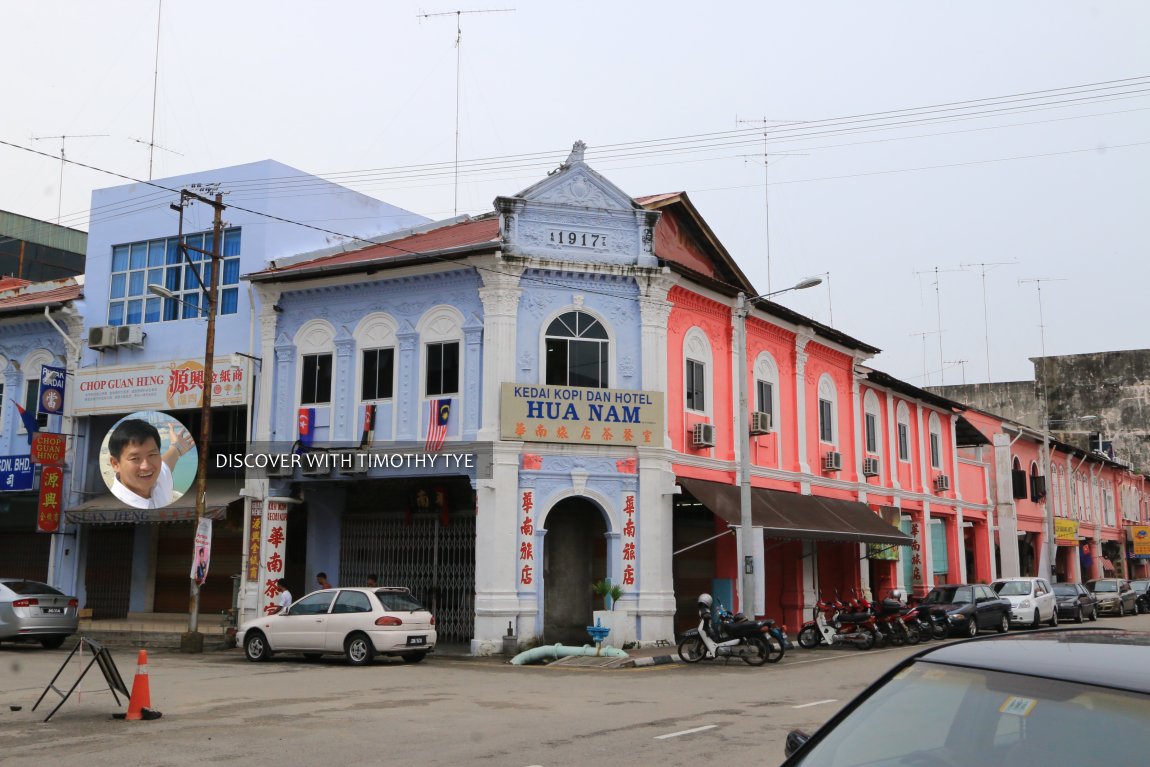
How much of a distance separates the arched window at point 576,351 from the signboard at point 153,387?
783 cm

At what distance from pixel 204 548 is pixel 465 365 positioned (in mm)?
6813

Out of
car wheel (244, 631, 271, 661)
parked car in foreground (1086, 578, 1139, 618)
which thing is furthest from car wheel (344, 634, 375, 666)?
parked car in foreground (1086, 578, 1139, 618)

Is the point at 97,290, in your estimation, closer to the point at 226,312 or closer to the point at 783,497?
the point at 226,312

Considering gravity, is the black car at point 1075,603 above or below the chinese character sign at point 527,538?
below

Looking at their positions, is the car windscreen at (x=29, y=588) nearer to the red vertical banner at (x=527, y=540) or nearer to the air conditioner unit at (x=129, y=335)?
the air conditioner unit at (x=129, y=335)

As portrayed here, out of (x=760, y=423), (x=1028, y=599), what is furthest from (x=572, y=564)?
(x=1028, y=599)

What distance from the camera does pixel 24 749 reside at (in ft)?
33.0

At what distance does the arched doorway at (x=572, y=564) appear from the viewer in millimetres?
23016

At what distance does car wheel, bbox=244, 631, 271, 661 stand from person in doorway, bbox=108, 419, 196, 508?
721 centimetres

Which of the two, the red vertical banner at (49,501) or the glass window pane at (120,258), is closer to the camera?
the red vertical banner at (49,501)

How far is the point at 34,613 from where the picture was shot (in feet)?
74.9

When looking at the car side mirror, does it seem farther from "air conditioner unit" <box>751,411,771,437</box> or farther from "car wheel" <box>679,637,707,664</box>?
"air conditioner unit" <box>751,411,771,437</box>

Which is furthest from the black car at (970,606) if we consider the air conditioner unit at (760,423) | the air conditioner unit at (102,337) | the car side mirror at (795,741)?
the car side mirror at (795,741)

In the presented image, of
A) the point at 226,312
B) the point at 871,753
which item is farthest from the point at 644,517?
the point at 871,753
